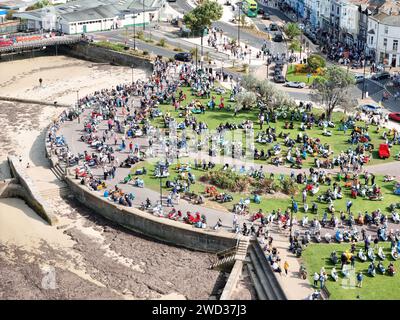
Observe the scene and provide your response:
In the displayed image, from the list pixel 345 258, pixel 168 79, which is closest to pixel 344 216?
pixel 345 258

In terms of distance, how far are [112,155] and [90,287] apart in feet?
49.4

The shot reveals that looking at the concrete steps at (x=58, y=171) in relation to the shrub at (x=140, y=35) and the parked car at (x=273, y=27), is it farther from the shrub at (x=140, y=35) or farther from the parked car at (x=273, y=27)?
the parked car at (x=273, y=27)

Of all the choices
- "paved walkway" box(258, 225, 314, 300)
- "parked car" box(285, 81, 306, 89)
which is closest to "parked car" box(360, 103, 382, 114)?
"parked car" box(285, 81, 306, 89)

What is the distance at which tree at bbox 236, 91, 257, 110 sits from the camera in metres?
59.0

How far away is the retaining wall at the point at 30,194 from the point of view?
44219 millimetres

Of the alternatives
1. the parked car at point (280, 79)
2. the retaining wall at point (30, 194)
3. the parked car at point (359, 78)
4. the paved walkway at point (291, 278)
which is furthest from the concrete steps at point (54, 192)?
the parked car at point (359, 78)

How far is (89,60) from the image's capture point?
8625 cm

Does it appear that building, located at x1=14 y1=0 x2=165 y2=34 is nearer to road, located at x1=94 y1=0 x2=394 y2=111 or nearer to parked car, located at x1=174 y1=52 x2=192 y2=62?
road, located at x1=94 y1=0 x2=394 y2=111

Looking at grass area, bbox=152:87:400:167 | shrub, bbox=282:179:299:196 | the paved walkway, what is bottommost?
the paved walkway

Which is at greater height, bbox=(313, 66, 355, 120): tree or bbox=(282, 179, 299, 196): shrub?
bbox=(313, 66, 355, 120): tree

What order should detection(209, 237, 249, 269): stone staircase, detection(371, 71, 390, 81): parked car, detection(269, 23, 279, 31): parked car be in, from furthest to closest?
detection(269, 23, 279, 31): parked car < detection(371, 71, 390, 81): parked car < detection(209, 237, 249, 269): stone staircase

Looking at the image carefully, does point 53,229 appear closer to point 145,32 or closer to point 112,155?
point 112,155

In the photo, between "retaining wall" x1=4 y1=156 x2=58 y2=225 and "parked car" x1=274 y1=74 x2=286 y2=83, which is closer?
"retaining wall" x1=4 y1=156 x2=58 y2=225

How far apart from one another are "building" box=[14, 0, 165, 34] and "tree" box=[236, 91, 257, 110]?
37.2 m
